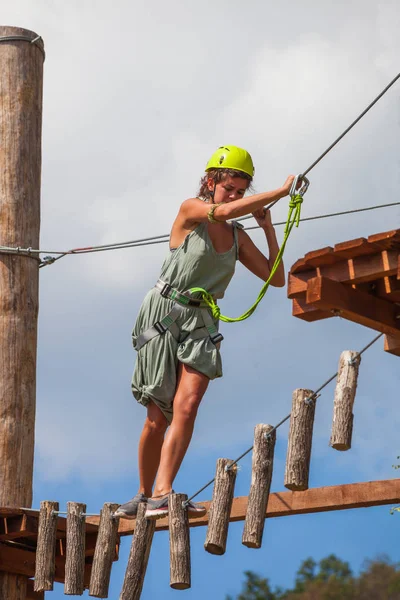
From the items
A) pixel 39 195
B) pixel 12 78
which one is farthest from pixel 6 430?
pixel 12 78

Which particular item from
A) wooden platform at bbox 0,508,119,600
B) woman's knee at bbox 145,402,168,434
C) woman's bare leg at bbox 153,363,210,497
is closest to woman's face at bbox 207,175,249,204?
woman's bare leg at bbox 153,363,210,497

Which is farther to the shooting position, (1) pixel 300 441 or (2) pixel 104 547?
(2) pixel 104 547

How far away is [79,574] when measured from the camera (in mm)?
7855

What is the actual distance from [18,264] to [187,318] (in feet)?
5.32

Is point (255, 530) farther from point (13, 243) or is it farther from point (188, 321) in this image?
point (13, 243)

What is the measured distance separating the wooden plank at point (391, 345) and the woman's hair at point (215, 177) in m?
1.07

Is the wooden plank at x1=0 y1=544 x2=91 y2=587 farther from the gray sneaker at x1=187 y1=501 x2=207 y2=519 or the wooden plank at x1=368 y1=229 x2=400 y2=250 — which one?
the wooden plank at x1=368 y1=229 x2=400 y2=250

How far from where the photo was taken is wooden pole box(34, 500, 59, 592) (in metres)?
7.86

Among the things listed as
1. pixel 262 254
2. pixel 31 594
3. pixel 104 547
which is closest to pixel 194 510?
pixel 104 547

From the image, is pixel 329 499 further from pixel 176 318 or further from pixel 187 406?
pixel 176 318

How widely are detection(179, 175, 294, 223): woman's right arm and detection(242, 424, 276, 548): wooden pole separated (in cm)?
106

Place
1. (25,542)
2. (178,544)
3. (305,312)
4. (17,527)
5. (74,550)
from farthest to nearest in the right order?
(25,542), (17,527), (74,550), (178,544), (305,312)

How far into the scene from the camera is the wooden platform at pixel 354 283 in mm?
5969

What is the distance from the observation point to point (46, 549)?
789 centimetres
